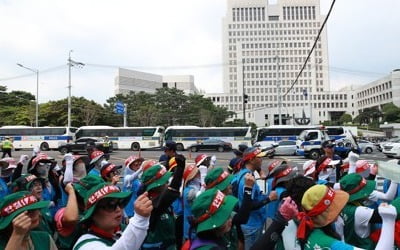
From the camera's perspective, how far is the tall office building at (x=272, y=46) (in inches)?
4951

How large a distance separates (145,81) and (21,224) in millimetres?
110208

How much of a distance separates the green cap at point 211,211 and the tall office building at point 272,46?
123m

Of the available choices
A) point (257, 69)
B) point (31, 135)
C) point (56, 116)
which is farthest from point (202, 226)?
point (257, 69)

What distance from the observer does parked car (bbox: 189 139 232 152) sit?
33.8 meters

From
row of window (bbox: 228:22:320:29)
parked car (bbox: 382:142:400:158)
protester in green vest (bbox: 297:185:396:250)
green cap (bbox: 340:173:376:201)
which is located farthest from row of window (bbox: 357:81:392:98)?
protester in green vest (bbox: 297:185:396:250)

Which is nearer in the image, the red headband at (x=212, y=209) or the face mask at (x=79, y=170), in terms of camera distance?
the red headband at (x=212, y=209)

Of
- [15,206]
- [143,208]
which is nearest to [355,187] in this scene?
[143,208]

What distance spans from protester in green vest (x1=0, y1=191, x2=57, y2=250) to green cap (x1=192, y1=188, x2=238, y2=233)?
3.34ft

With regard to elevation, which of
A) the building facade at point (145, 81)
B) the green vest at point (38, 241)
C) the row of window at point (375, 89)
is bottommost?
the green vest at point (38, 241)

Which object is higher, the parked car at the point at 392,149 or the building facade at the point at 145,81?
the building facade at the point at 145,81

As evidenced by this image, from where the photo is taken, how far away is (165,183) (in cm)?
345

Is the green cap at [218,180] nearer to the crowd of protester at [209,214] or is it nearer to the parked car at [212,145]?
the crowd of protester at [209,214]

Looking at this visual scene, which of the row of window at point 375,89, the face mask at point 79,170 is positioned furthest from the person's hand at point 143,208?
the row of window at point 375,89

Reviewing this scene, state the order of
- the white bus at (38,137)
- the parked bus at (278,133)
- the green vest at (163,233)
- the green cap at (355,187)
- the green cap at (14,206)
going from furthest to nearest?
1. the white bus at (38,137)
2. the parked bus at (278,133)
3. the green vest at (163,233)
4. the green cap at (355,187)
5. the green cap at (14,206)
